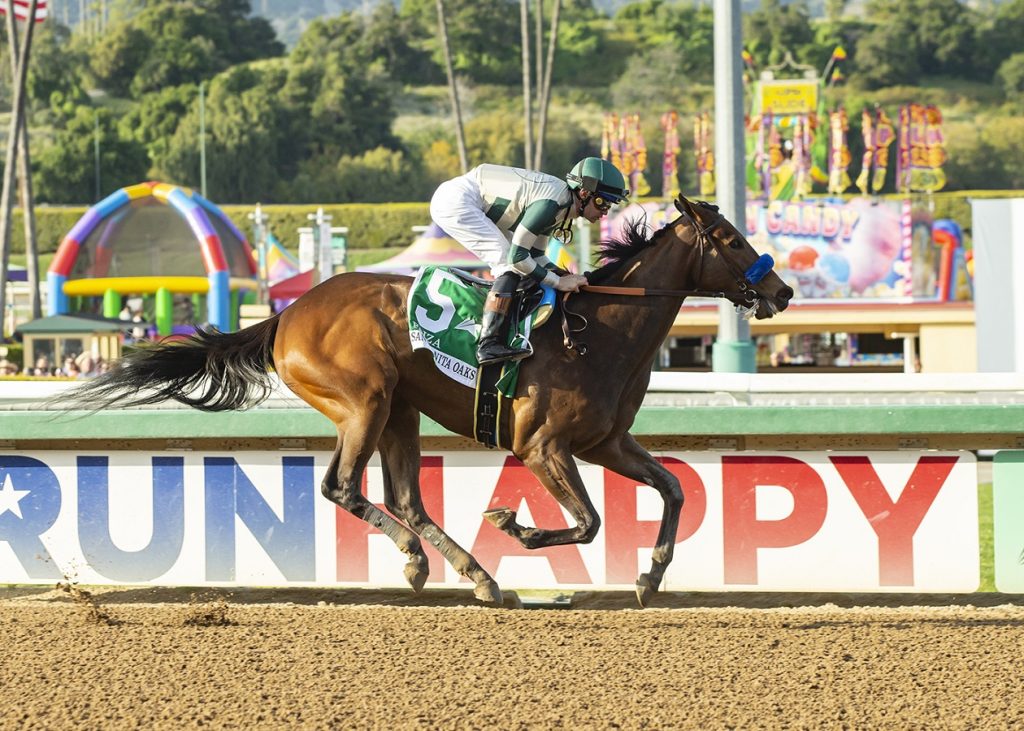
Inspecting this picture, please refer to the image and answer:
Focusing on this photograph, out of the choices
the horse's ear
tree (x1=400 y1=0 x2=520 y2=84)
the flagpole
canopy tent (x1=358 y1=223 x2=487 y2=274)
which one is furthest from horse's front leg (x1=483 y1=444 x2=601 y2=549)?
Answer: tree (x1=400 y1=0 x2=520 y2=84)

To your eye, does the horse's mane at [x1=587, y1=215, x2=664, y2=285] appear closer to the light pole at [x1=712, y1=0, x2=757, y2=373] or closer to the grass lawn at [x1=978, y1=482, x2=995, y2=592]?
the light pole at [x1=712, y1=0, x2=757, y2=373]

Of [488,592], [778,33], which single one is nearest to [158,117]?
[778,33]

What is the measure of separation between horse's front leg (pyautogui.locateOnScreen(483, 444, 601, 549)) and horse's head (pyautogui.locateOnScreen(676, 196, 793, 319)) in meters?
1.03

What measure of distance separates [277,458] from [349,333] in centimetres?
135

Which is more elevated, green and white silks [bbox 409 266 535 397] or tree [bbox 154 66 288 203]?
tree [bbox 154 66 288 203]

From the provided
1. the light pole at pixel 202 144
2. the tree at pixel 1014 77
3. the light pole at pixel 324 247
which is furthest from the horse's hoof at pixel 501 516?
the tree at pixel 1014 77

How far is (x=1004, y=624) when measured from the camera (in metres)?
6.08

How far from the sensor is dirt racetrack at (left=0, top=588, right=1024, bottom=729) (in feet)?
14.5

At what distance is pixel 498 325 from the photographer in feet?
19.5

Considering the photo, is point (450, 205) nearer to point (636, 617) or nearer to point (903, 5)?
point (636, 617)

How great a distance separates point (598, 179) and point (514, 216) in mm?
447

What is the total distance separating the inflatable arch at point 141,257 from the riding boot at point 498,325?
75.1 feet

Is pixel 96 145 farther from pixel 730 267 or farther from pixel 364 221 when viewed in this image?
pixel 730 267

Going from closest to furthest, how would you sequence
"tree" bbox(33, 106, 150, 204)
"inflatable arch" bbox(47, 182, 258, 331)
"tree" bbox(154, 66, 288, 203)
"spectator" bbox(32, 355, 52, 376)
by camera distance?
"spectator" bbox(32, 355, 52, 376)
"inflatable arch" bbox(47, 182, 258, 331)
"tree" bbox(154, 66, 288, 203)
"tree" bbox(33, 106, 150, 204)
